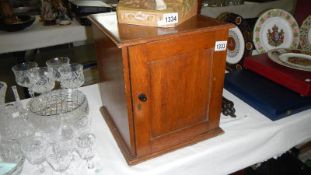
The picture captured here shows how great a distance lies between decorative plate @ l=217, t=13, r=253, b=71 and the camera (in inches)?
36.9

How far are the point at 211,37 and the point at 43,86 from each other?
1.80 feet

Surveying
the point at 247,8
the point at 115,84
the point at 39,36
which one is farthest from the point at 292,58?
the point at 39,36

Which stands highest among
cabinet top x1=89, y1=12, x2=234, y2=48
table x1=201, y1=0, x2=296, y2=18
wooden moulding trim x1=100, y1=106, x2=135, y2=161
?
cabinet top x1=89, y1=12, x2=234, y2=48

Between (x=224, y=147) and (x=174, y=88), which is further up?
(x=174, y=88)

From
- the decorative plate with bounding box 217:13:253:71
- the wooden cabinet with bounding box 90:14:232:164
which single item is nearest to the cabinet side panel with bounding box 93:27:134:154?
the wooden cabinet with bounding box 90:14:232:164

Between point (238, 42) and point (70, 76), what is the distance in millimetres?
653

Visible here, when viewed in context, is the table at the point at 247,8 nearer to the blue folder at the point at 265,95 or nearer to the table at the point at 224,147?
the blue folder at the point at 265,95

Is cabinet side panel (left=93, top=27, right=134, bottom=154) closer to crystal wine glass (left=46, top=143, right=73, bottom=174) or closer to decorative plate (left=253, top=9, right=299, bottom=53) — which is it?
crystal wine glass (left=46, top=143, right=73, bottom=174)

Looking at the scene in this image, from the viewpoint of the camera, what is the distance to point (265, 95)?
0.80 meters

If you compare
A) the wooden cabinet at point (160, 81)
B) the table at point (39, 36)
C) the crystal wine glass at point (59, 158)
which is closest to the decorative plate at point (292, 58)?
the wooden cabinet at point (160, 81)

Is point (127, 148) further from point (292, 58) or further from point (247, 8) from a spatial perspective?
point (247, 8)

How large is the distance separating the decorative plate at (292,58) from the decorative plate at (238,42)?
10 centimetres

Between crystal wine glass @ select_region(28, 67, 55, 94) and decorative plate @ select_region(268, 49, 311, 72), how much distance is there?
0.79 m

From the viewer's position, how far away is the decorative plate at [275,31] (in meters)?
1.05
